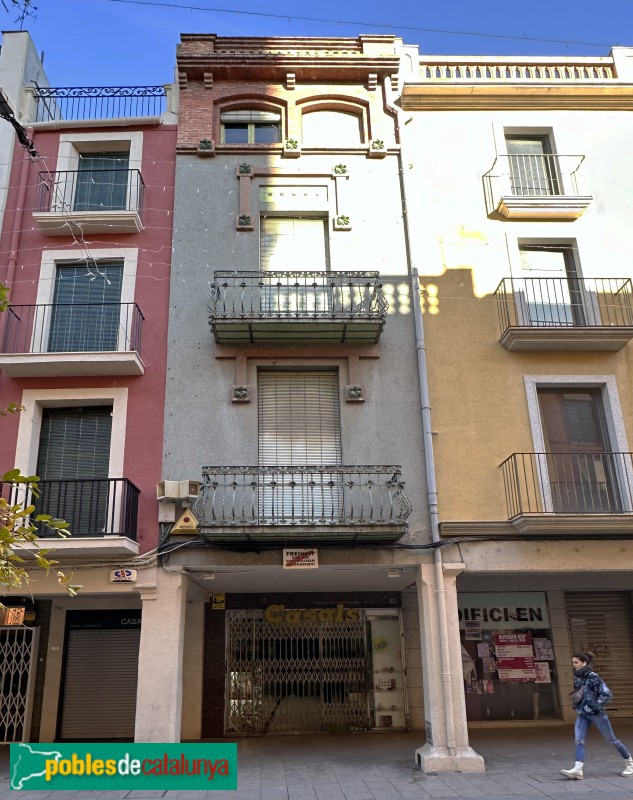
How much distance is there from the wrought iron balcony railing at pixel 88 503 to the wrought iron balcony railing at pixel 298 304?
3255mm

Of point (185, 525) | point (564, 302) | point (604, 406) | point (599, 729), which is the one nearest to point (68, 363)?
point (185, 525)

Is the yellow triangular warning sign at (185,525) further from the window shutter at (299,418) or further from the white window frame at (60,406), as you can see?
the window shutter at (299,418)

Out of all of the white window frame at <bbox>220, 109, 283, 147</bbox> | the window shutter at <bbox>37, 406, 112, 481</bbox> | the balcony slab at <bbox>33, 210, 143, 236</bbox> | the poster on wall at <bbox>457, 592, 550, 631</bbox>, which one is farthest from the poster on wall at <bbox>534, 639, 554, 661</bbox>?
the white window frame at <bbox>220, 109, 283, 147</bbox>

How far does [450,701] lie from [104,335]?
8795 mm

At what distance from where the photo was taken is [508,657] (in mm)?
14383

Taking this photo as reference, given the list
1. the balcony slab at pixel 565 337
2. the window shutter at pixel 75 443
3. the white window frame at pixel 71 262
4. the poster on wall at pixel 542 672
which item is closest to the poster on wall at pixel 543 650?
the poster on wall at pixel 542 672

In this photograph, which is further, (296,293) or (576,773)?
(296,293)

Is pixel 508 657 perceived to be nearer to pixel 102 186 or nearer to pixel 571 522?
pixel 571 522

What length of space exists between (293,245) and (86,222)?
404 centimetres

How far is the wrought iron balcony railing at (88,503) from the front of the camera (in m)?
11.1

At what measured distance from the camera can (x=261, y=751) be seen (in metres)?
12.0

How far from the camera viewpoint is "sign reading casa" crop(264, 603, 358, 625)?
46.9 ft

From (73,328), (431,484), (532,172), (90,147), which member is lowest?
(431,484)
